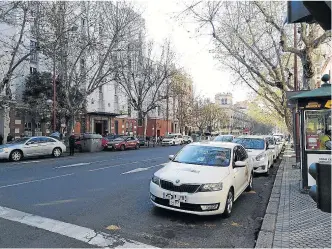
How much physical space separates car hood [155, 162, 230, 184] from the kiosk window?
117 inches

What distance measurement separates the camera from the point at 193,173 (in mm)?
6672

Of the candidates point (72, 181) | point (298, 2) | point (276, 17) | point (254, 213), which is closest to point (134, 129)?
point (276, 17)

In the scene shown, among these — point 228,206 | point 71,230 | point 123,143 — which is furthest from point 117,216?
point 123,143

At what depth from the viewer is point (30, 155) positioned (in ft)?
64.7

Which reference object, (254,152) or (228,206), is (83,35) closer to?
(254,152)

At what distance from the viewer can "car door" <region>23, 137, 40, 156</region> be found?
1947cm

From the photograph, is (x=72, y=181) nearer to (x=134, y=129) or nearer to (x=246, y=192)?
(x=246, y=192)

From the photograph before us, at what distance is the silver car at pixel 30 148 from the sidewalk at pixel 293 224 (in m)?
15.3

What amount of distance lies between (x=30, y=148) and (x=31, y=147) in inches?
3.9

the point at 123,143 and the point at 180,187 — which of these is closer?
the point at 180,187

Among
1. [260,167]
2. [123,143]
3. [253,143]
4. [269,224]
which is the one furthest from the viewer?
[123,143]

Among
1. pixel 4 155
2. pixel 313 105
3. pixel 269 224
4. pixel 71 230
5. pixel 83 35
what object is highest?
pixel 83 35

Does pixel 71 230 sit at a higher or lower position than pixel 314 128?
lower

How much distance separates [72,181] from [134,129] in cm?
4247
